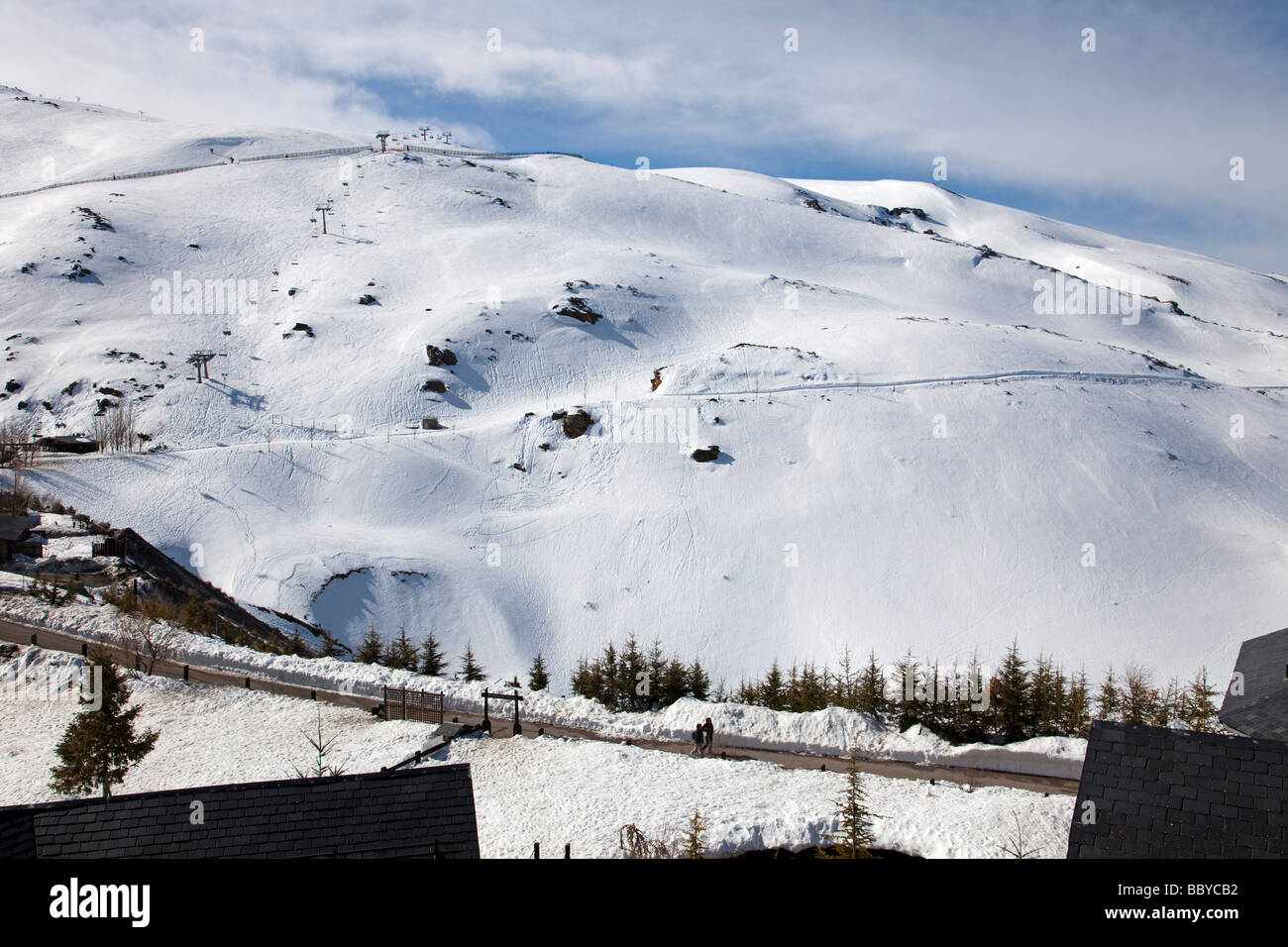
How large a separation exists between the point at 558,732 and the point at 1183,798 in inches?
673

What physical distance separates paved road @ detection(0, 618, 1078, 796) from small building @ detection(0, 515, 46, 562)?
25.1 feet

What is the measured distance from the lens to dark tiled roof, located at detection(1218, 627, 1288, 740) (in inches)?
634

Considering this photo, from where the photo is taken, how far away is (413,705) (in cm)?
2573

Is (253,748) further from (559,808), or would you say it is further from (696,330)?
(696,330)

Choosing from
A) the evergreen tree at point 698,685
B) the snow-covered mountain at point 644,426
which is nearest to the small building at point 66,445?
the snow-covered mountain at point 644,426

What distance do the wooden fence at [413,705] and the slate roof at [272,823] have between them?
13859 mm

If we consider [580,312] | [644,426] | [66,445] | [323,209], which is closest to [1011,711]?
[644,426]

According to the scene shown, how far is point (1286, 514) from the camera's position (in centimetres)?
5659

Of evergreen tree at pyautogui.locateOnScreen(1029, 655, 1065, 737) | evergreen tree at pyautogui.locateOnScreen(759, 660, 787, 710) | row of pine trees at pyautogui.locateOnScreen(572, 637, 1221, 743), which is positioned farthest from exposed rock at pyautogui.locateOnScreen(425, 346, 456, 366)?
evergreen tree at pyautogui.locateOnScreen(1029, 655, 1065, 737)

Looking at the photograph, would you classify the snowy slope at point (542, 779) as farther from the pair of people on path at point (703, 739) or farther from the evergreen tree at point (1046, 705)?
the evergreen tree at point (1046, 705)

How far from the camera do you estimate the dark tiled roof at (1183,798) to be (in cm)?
1041

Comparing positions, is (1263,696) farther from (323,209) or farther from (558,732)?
(323,209)
